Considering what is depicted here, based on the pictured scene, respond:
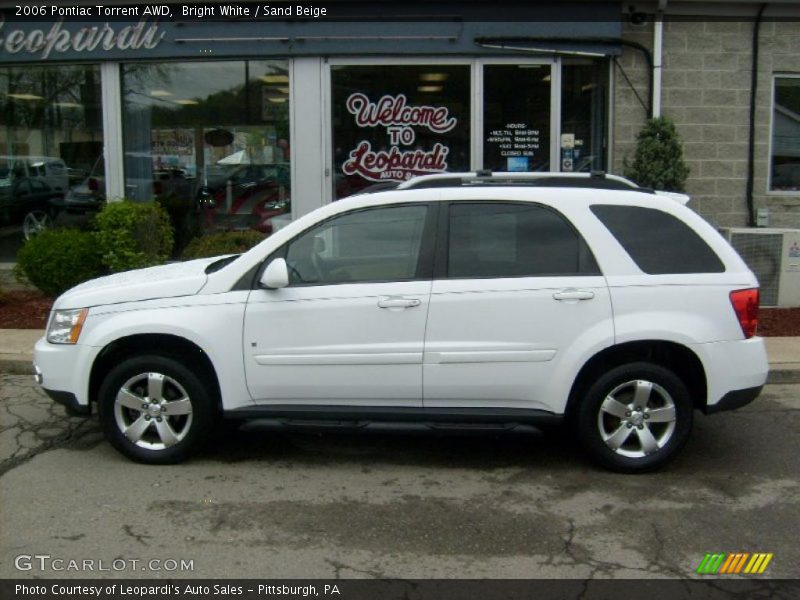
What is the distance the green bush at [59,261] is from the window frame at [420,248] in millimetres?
5572

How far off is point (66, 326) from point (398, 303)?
2097 millimetres

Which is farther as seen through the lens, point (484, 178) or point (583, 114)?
point (583, 114)

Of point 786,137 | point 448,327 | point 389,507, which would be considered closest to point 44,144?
point 448,327

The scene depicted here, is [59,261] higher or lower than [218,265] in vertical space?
lower

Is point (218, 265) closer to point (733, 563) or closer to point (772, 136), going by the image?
point (733, 563)

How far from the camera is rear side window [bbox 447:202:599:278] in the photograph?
5.29m

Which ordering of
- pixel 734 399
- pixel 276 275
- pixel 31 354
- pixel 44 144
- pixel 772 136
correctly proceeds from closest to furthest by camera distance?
pixel 276 275, pixel 734 399, pixel 31 354, pixel 772 136, pixel 44 144

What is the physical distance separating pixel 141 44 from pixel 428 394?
7.55 m

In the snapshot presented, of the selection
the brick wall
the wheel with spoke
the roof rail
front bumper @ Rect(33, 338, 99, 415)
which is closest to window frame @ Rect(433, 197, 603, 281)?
the roof rail

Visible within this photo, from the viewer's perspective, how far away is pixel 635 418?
17.4ft

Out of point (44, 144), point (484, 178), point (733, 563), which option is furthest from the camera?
point (44, 144)

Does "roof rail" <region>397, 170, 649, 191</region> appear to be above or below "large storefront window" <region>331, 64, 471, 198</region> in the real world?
below

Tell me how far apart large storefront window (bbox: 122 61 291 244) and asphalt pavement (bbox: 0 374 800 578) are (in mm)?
5592

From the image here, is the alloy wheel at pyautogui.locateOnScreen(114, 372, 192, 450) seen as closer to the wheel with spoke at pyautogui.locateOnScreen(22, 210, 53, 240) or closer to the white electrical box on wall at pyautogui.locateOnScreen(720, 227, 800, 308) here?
the white electrical box on wall at pyautogui.locateOnScreen(720, 227, 800, 308)
